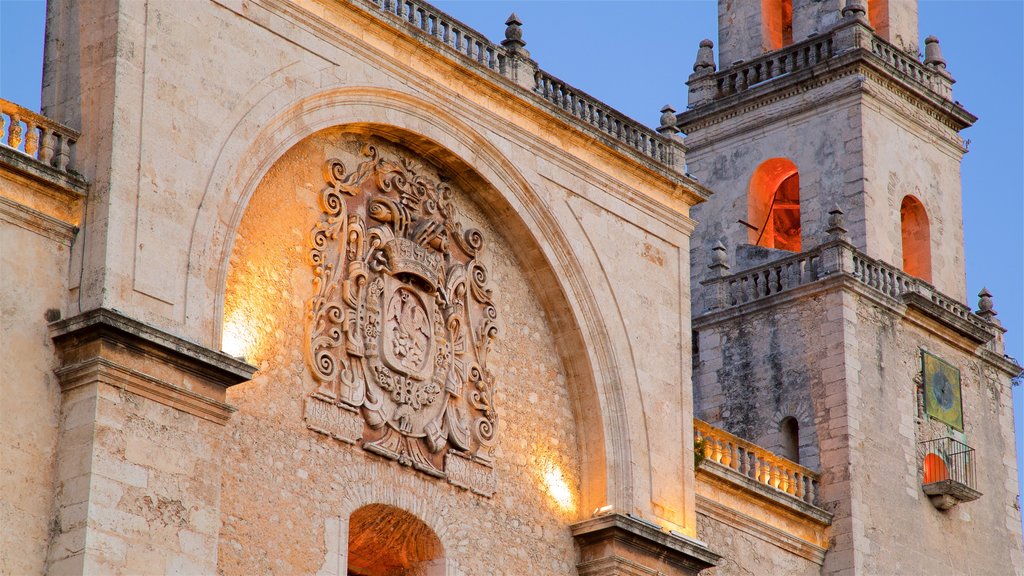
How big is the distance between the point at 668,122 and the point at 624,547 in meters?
6.65

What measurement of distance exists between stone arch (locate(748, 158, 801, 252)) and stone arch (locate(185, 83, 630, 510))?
943cm

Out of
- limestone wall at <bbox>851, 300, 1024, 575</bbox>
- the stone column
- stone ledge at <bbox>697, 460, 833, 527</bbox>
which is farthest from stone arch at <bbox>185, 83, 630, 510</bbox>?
limestone wall at <bbox>851, 300, 1024, 575</bbox>

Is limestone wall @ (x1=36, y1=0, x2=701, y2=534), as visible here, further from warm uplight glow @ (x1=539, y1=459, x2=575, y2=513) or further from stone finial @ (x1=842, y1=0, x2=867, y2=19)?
stone finial @ (x1=842, y1=0, x2=867, y2=19)

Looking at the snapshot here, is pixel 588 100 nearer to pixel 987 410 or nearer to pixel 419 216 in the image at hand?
pixel 419 216

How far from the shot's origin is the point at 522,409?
77.3 feet

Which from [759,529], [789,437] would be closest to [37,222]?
[759,529]

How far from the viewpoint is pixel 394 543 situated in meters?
21.9

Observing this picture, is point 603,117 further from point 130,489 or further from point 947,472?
point 130,489

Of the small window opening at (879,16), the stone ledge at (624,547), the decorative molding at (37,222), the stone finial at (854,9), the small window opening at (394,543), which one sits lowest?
the small window opening at (394,543)

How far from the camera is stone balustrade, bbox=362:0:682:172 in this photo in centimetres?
2316

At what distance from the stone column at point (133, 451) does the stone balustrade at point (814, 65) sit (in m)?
16.5

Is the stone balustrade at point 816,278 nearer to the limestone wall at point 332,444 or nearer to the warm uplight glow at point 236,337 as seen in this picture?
the limestone wall at point 332,444

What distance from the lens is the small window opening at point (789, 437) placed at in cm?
2959

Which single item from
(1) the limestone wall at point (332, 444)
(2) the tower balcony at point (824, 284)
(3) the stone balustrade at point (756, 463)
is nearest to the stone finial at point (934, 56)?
(2) the tower balcony at point (824, 284)
